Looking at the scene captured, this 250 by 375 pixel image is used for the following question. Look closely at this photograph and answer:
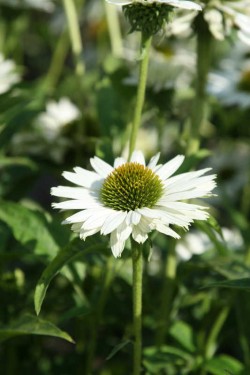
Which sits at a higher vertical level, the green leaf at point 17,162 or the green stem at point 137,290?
the green leaf at point 17,162

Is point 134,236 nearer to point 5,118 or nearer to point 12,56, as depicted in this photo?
point 5,118

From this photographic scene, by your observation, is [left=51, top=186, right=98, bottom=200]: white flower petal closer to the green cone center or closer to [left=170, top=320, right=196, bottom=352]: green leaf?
the green cone center

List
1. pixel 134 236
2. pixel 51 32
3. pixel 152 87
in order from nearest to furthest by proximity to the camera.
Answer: pixel 134 236
pixel 152 87
pixel 51 32

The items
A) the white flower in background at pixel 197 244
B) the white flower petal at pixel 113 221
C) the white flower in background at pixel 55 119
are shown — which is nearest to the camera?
the white flower petal at pixel 113 221

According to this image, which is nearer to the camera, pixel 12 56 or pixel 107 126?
pixel 107 126

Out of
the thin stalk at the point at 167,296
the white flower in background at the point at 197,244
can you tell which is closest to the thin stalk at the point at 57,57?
the white flower in background at the point at 197,244

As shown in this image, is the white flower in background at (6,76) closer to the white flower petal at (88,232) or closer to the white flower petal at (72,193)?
the white flower petal at (72,193)

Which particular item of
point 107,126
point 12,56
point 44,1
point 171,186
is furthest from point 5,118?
point 12,56
